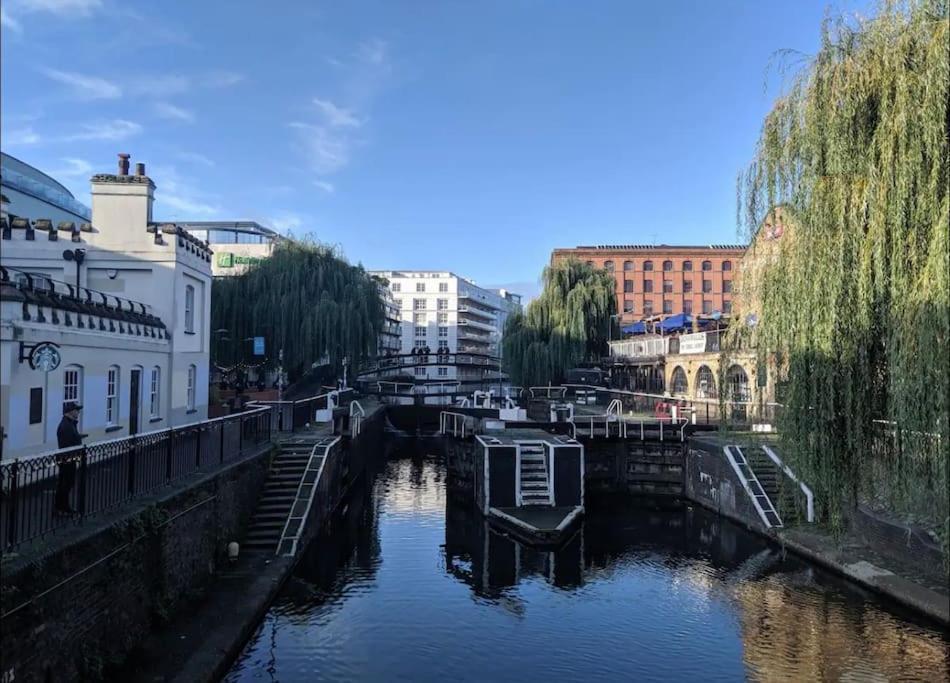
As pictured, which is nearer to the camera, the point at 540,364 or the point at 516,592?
the point at 516,592

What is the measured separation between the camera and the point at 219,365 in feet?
112

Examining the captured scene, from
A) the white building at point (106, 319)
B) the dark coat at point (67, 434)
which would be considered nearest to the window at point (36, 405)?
the white building at point (106, 319)

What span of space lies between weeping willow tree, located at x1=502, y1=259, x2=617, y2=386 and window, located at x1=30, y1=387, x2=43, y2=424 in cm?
3161

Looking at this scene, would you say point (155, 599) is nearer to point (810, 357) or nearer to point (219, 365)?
point (810, 357)

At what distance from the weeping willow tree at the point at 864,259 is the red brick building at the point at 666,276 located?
6890cm

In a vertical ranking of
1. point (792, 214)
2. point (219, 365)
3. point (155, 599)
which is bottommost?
point (155, 599)

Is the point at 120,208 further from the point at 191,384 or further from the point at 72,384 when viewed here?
the point at 72,384

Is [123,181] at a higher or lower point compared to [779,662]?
higher

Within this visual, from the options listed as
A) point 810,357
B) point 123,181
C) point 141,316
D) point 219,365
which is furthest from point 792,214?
point 219,365

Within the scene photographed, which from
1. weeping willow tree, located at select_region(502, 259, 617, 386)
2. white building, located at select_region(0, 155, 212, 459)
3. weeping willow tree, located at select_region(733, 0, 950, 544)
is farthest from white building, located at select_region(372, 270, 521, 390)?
weeping willow tree, located at select_region(733, 0, 950, 544)

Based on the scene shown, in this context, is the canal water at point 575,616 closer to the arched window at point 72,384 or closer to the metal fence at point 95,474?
the metal fence at point 95,474

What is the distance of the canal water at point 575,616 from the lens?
33.5 ft

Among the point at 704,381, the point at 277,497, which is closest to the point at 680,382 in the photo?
the point at 704,381

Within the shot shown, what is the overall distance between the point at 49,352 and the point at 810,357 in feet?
41.0
